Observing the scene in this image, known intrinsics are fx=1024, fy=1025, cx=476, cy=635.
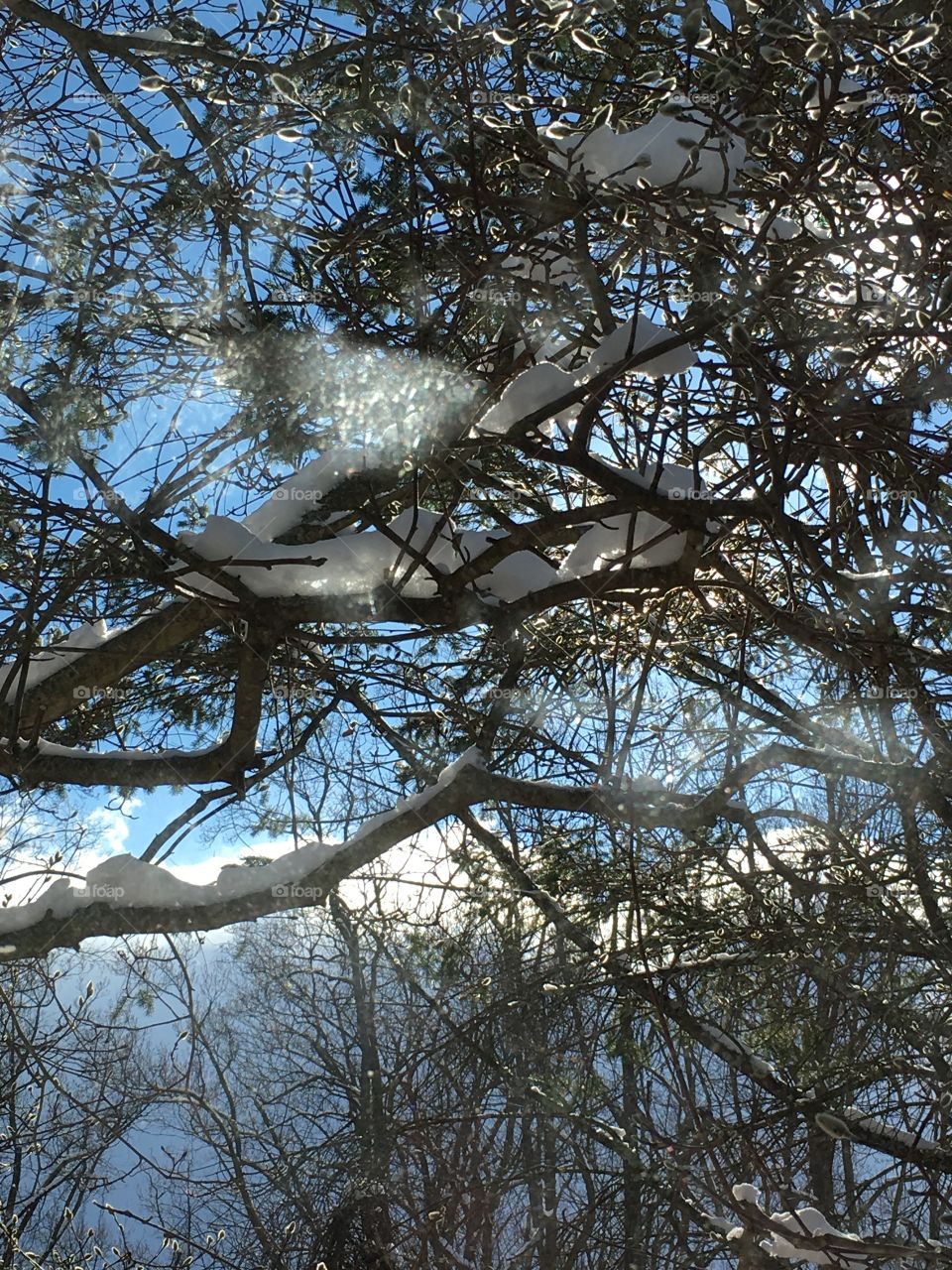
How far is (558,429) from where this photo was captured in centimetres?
313

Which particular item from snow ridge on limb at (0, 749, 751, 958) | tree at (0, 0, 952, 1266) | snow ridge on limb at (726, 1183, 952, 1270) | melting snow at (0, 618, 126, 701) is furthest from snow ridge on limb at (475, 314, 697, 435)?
snow ridge on limb at (726, 1183, 952, 1270)

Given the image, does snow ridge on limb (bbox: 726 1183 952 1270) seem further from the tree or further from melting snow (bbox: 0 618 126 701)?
melting snow (bbox: 0 618 126 701)

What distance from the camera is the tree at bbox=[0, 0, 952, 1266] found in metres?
2.14

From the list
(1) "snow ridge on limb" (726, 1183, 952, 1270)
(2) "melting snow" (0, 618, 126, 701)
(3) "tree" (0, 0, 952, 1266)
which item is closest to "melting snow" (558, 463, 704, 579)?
(3) "tree" (0, 0, 952, 1266)

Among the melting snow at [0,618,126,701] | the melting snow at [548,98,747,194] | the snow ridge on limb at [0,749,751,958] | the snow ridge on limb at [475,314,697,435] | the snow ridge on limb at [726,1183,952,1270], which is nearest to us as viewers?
the snow ridge on limb at [726,1183,952,1270]

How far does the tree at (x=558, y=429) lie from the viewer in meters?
2.14

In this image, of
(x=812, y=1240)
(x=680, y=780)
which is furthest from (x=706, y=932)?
(x=812, y=1240)

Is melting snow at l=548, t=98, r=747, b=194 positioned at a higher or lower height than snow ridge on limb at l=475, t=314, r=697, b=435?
higher

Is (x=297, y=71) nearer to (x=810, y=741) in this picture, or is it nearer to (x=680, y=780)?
(x=680, y=780)

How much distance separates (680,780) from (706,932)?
655 mm

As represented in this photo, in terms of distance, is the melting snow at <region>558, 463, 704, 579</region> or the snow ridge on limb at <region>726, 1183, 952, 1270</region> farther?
the melting snow at <region>558, 463, 704, 579</region>

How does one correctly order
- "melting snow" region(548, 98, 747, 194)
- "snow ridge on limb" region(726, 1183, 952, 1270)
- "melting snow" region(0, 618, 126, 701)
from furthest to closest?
"melting snow" region(0, 618, 126, 701)
"melting snow" region(548, 98, 747, 194)
"snow ridge on limb" region(726, 1183, 952, 1270)

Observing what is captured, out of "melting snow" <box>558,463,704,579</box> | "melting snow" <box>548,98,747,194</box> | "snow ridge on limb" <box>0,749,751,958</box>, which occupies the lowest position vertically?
"snow ridge on limb" <box>0,749,751,958</box>

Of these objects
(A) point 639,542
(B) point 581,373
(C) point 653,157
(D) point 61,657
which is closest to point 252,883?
(D) point 61,657
